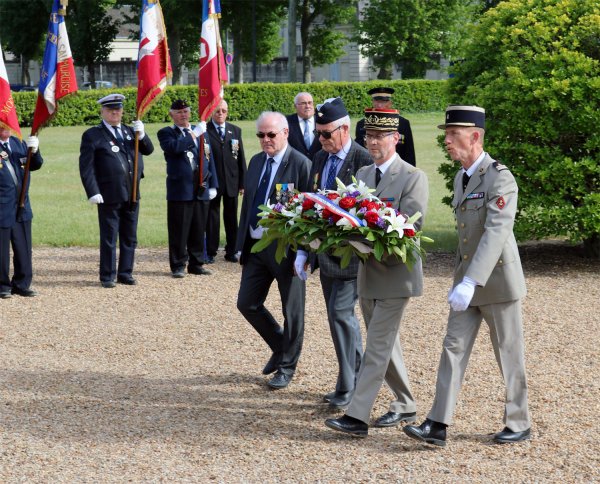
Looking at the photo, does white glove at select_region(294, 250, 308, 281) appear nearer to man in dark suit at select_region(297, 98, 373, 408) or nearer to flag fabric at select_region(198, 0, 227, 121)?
man in dark suit at select_region(297, 98, 373, 408)

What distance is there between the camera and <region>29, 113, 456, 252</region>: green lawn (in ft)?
47.6

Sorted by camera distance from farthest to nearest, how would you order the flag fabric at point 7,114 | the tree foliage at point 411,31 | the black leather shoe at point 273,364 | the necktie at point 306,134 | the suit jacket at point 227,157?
the tree foliage at point 411,31 → the suit jacket at point 227,157 → the necktie at point 306,134 → the flag fabric at point 7,114 → the black leather shoe at point 273,364

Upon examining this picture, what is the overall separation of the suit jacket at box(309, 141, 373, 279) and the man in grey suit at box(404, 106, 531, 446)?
0.84m

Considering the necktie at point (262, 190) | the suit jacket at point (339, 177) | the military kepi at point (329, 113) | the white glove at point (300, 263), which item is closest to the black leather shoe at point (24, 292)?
Answer: the necktie at point (262, 190)

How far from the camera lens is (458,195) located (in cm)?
599

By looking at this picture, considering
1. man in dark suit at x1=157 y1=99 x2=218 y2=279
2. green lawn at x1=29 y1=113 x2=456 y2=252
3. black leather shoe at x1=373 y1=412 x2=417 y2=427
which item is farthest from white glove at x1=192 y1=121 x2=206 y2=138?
black leather shoe at x1=373 y1=412 x2=417 y2=427

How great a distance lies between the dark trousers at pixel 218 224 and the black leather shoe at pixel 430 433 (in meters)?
7.11

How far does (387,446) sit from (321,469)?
55cm

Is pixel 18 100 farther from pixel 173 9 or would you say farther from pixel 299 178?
pixel 299 178

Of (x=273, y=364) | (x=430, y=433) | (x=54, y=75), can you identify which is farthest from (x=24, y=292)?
(x=430, y=433)

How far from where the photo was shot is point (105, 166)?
36.8 ft

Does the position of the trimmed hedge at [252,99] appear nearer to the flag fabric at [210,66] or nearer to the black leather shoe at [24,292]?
the flag fabric at [210,66]

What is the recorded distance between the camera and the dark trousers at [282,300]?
23.5ft

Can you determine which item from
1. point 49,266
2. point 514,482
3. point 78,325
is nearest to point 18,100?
point 49,266
